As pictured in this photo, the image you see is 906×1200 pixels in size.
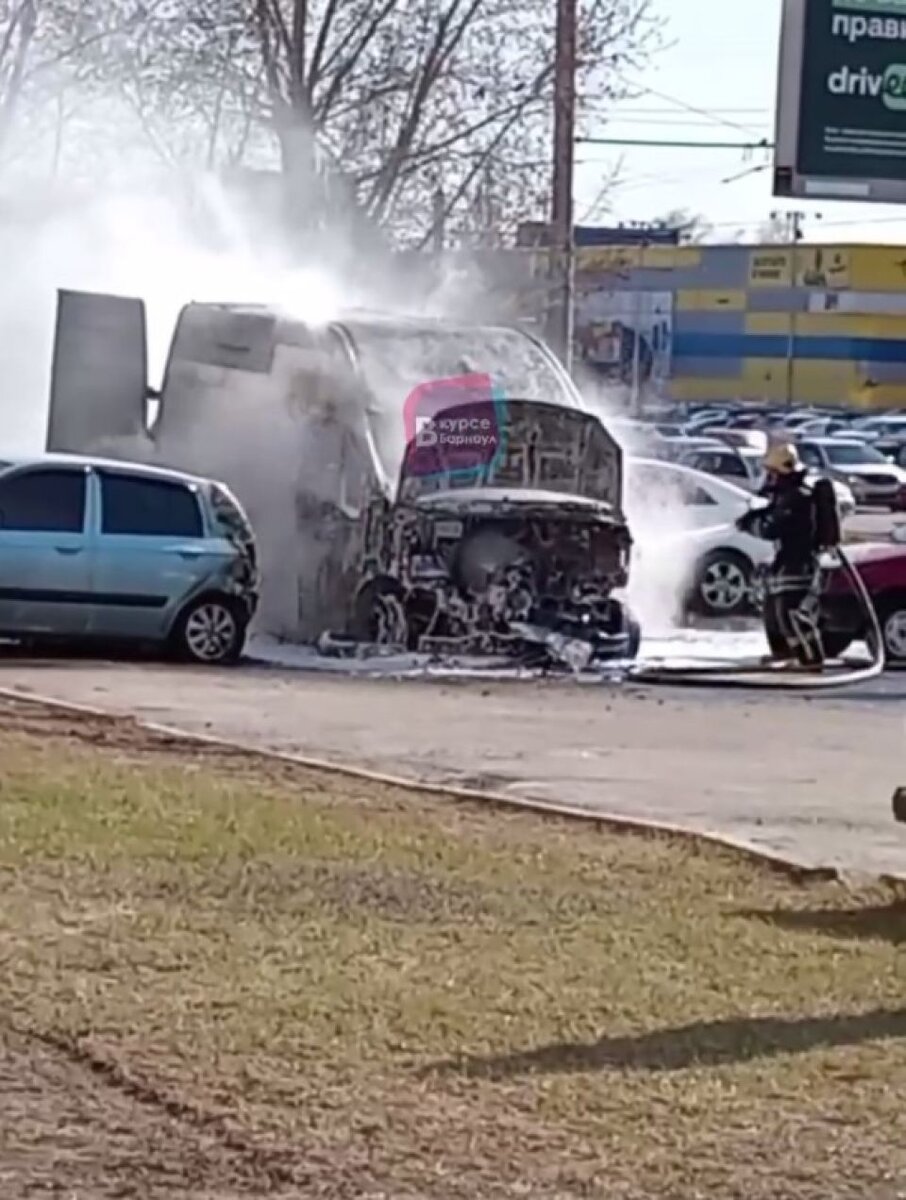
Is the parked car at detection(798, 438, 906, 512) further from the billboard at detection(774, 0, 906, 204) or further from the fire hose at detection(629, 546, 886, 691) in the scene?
the billboard at detection(774, 0, 906, 204)

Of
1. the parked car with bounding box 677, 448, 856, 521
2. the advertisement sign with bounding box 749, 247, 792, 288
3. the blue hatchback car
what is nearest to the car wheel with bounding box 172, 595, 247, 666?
the blue hatchback car

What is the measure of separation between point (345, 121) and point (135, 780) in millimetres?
21348

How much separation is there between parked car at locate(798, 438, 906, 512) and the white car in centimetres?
2255

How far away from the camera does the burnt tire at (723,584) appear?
85.3 feet

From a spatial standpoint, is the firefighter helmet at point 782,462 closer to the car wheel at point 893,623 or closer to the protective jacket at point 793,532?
the protective jacket at point 793,532

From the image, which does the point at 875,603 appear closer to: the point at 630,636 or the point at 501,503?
the point at 630,636

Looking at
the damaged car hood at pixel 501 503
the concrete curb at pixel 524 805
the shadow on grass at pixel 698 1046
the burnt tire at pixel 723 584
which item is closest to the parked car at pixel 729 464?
the burnt tire at pixel 723 584

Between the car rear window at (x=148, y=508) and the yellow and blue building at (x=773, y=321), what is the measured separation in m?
70.4

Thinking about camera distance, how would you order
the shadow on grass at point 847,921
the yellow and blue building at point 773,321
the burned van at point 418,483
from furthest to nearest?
1. the yellow and blue building at point 773,321
2. the burned van at point 418,483
3. the shadow on grass at point 847,921

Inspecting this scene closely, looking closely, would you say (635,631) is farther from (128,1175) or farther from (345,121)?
(128,1175)

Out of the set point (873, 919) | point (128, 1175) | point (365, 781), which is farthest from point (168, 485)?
point (128, 1175)

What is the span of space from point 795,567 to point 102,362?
6.68 m

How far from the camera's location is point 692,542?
85.0 ft

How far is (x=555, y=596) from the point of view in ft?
70.2
